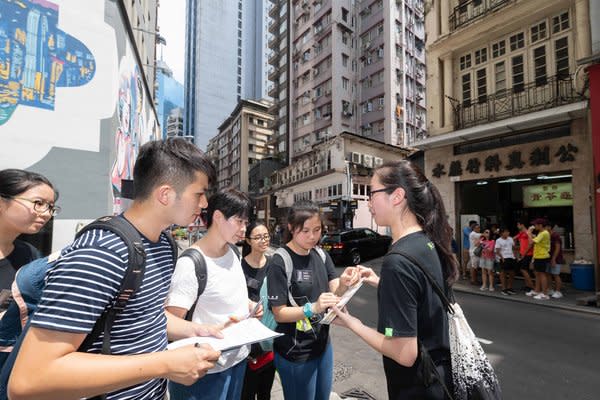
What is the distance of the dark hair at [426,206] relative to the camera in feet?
6.09

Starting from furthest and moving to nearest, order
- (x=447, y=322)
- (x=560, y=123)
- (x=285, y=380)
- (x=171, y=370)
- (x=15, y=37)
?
(x=560, y=123) → (x=15, y=37) → (x=285, y=380) → (x=447, y=322) → (x=171, y=370)

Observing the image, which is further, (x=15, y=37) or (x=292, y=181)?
(x=292, y=181)

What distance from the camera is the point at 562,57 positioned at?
10.8 m

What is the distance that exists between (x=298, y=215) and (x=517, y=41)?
1424 centimetres

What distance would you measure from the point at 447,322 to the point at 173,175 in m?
1.70

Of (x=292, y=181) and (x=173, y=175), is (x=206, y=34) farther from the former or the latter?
(x=173, y=175)

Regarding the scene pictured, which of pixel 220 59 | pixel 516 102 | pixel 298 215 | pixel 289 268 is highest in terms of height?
pixel 220 59

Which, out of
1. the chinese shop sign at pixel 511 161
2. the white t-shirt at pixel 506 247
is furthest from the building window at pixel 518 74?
the white t-shirt at pixel 506 247

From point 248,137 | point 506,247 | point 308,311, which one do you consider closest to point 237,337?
point 308,311

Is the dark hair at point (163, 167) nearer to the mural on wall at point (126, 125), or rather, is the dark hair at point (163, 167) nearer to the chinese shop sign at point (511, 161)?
the mural on wall at point (126, 125)

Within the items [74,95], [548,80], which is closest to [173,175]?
[74,95]

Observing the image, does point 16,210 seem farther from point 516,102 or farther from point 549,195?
point 549,195

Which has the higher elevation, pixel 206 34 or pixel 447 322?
pixel 206 34

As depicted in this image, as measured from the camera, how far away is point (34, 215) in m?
2.17
